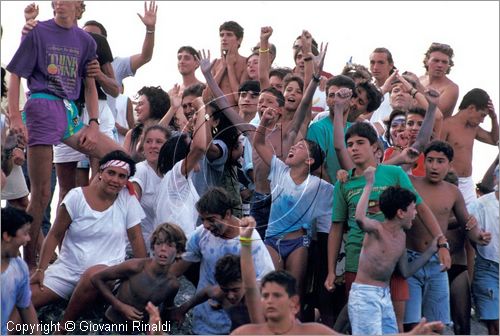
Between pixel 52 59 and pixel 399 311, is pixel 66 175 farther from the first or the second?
pixel 399 311

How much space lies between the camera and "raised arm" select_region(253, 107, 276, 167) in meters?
12.7

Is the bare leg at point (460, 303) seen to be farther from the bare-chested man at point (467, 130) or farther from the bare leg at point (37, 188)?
the bare leg at point (37, 188)

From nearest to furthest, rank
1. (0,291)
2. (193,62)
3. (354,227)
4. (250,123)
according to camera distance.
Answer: (0,291), (354,227), (250,123), (193,62)

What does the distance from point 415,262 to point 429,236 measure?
0.98 feet

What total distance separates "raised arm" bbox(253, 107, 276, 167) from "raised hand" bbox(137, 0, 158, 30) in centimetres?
230

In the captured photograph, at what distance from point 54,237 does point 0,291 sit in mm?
985

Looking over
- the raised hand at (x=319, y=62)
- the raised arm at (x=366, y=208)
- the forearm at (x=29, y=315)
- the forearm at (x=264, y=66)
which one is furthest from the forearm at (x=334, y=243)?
the forearm at (x=29, y=315)

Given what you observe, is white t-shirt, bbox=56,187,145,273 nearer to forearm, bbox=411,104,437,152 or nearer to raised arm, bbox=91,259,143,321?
raised arm, bbox=91,259,143,321

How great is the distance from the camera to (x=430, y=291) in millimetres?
12445

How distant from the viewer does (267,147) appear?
41.9ft

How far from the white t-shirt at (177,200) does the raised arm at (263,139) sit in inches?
26.9

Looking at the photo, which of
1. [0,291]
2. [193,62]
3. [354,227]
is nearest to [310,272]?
[354,227]

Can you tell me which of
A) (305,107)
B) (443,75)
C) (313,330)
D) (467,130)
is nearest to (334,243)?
(305,107)

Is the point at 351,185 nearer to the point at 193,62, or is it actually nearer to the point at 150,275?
the point at 150,275
